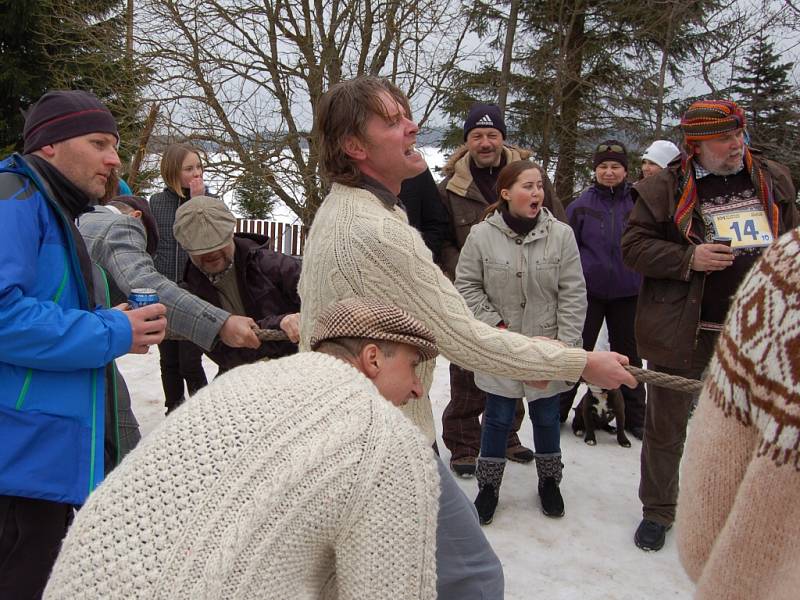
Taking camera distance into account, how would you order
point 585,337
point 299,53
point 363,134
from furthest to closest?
1. point 299,53
2. point 585,337
3. point 363,134

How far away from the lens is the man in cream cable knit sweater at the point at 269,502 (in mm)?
1058

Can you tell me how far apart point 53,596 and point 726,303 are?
2.99m

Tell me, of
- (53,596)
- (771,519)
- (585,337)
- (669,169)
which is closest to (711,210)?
(669,169)

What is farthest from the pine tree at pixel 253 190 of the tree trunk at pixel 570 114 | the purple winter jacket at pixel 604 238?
the purple winter jacket at pixel 604 238

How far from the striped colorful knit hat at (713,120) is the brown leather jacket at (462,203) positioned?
4.19 ft

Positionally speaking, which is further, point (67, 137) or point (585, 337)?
point (585, 337)

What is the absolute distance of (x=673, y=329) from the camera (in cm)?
322

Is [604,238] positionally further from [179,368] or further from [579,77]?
[579,77]

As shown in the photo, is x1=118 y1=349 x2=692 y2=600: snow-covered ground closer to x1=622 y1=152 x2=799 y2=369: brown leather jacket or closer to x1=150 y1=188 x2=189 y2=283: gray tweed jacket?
x1=622 y1=152 x2=799 y2=369: brown leather jacket

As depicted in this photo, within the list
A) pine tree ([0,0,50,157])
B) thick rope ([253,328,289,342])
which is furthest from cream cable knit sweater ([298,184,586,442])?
pine tree ([0,0,50,157])

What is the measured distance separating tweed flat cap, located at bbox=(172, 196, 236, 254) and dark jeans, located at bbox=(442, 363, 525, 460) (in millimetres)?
1764

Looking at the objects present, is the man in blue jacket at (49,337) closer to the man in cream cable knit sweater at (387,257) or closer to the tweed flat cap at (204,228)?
the man in cream cable knit sweater at (387,257)

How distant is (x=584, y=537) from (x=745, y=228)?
1.70 metres

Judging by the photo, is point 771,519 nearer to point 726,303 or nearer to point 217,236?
point 726,303
